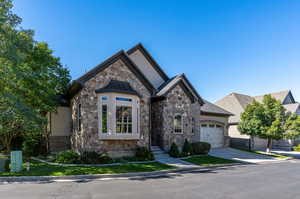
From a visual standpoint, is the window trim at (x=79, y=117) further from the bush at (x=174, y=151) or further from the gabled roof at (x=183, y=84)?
the bush at (x=174, y=151)

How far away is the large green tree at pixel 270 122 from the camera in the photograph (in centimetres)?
1819

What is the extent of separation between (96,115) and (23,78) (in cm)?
587

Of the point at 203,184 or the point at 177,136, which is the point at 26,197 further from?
the point at 177,136

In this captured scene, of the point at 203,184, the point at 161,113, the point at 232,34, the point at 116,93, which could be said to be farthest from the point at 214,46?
the point at 203,184

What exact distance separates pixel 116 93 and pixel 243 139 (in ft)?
62.7

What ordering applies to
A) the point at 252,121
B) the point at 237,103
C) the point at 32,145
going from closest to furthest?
the point at 32,145 < the point at 252,121 < the point at 237,103

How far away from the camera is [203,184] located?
26.9ft

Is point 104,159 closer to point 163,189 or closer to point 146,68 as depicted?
point 163,189

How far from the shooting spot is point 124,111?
45.5 feet

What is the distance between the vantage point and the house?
42.7ft

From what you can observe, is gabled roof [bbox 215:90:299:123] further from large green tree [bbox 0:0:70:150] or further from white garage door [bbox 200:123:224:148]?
large green tree [bbox 0:0:70:150]

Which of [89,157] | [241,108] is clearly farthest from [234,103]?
[89,157]

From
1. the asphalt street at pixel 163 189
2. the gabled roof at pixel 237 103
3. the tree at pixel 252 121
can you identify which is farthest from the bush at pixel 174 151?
the gabled roof at pixel 237 103

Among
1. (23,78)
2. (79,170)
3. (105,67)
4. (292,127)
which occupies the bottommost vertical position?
(79,170)
